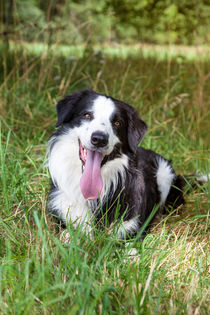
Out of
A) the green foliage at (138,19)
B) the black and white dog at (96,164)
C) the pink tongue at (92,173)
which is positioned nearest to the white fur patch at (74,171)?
the black and white dog at (96,164)

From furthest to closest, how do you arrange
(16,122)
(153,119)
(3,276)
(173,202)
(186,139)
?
(153,119) < (186,139) < (16,122) < (173,202) < (3,276)

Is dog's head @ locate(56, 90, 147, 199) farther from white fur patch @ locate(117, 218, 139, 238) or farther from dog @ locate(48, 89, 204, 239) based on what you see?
white fur patch @ locate(117, 218, 139, 238)

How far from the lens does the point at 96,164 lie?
246 centimetres

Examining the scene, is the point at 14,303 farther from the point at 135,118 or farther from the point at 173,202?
the point at 173,202

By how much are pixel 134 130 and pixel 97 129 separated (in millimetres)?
461

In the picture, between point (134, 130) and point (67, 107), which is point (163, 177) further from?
point (67, 107)

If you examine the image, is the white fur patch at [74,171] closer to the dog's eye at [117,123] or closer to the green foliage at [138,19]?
the dog's eye at [117,123]

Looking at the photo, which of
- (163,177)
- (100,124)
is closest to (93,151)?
(100,124)

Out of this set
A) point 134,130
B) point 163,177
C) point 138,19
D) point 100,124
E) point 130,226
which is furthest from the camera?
point 138,19

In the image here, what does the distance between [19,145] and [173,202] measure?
1690 mm

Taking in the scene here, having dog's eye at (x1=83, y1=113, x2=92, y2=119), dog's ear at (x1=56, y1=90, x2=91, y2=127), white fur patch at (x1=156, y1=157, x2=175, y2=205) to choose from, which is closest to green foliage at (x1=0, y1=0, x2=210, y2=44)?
white fur patch at (x1=156, y1=157, x2=175, y2=205)

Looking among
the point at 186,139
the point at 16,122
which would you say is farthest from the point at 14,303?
the point at 186,139

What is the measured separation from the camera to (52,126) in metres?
4.24

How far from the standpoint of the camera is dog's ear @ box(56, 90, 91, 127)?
2.72 meters
